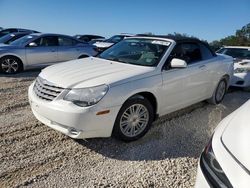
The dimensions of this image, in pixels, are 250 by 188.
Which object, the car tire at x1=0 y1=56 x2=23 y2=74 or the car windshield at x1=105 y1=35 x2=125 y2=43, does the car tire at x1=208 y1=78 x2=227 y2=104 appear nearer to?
the car tire at x1=0 y1=56 x2=23 y2=74

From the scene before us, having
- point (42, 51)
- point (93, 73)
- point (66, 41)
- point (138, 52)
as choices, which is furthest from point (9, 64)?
point (93, 73)

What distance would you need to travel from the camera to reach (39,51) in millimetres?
9328

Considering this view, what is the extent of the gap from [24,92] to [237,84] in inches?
215

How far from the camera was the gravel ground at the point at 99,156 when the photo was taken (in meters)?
3.11

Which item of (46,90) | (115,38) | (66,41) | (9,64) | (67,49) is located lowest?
(9,64)

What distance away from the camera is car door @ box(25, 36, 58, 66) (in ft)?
30.0

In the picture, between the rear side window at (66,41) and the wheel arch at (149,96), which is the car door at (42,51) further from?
the wheel arch at (149,96)

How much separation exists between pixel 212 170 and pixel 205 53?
3.94 m

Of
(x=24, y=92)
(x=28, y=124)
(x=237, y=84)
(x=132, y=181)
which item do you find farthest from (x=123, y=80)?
(x=237, y=84)

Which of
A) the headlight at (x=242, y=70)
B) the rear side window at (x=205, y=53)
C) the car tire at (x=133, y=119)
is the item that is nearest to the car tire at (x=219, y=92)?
the rear side window at (x=205, y=53)

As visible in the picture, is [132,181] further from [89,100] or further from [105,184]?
[89,100]

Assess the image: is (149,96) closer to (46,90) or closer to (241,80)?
(46,90)

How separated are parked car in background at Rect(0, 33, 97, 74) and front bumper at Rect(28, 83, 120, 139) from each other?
5773mm

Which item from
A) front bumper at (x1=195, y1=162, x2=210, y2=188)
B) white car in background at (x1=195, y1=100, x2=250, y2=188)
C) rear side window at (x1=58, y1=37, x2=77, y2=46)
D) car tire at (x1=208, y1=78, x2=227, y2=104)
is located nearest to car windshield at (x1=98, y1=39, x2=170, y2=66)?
car tire at (x1=208, y1=78, x2=227, y2=104)
